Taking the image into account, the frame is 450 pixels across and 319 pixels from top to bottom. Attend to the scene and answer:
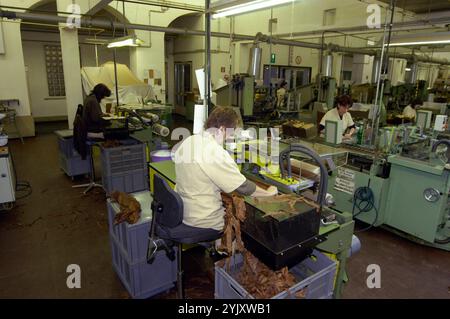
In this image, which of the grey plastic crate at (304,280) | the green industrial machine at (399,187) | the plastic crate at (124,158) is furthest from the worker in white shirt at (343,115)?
the grey plastic crate at (304,280)

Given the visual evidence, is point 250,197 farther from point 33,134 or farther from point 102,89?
point 33,134

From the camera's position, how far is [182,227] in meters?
1.55

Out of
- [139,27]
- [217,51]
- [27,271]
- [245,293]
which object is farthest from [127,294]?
[217,51]

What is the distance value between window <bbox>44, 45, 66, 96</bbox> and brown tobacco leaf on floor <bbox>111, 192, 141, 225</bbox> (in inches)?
311

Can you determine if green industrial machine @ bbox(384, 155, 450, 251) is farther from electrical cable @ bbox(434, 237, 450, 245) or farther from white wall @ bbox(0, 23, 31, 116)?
white wall @ bbox(0, 23, 31, 116)

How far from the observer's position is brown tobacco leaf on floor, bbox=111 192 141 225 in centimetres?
184

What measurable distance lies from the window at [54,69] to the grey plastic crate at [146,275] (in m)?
7.95

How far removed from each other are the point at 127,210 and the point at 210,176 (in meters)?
0.70

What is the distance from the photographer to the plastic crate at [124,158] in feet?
11.0

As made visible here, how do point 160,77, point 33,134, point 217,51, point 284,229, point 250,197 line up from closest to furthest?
1. point 284,229
2. point 250,197
3. point 33,134
4. point 160,77
5. point 217,51

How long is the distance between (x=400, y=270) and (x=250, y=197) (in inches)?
64.8

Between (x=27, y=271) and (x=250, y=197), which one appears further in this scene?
(x=27, y=271)

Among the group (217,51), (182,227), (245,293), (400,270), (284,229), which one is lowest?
(400,270)

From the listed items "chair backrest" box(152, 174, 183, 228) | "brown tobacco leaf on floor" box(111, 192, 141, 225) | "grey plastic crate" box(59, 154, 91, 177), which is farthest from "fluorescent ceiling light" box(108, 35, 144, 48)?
"chair backrest" box(152, 174, 183, 228)
